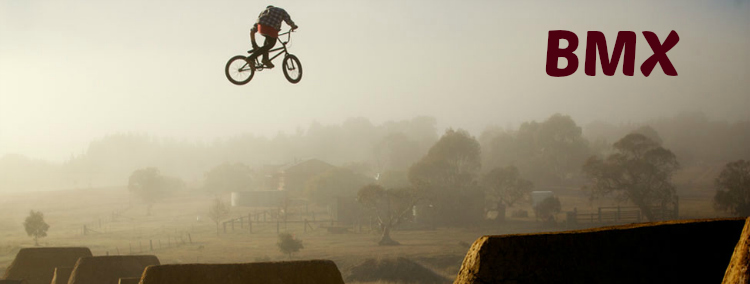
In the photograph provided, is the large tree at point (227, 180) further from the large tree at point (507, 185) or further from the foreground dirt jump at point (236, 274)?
the foreground dirt jump at point (236, 274)

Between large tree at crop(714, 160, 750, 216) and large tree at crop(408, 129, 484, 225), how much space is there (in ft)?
131

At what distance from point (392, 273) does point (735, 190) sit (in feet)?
272

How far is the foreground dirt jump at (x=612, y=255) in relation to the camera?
933cm

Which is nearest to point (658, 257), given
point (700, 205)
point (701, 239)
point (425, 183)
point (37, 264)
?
point (701, 239)

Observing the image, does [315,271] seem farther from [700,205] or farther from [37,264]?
[700,205]

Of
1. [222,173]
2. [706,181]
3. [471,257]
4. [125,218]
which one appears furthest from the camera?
[222,173]

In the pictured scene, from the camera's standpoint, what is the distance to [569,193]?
499 ft

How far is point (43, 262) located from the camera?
3341 centimetres

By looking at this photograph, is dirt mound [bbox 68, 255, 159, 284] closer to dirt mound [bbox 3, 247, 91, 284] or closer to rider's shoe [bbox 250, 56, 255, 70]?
dirt mound [bbox 3, 247, 91, 284]

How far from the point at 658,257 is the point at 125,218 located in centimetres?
14692

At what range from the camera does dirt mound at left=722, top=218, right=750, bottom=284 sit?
6527 mm

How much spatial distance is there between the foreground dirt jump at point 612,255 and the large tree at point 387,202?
88834 mm

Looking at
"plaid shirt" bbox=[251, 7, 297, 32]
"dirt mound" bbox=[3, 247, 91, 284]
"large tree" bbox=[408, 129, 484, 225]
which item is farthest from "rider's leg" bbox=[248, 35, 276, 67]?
"large tree" bbox=[408, 129, 484, 225]

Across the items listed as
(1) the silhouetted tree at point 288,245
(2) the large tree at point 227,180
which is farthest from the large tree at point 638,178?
(2) the large tree at point 227,180
